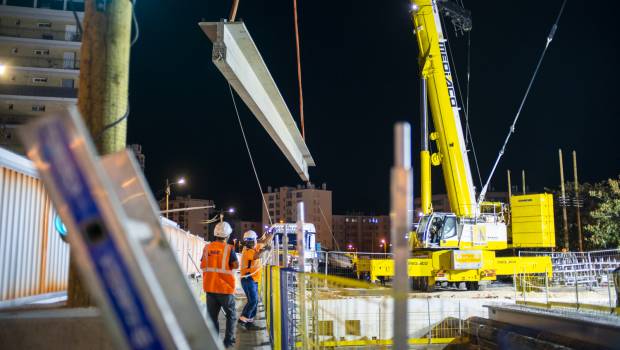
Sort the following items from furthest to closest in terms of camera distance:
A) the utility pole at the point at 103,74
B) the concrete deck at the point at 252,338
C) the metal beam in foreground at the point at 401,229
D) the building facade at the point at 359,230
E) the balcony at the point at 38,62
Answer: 1. the building facade at the point at 359,230
2. the balcony at the point at 38,62
3. the concrete deck at the point at 252,338
4. the utility pole at the point at 103,74
5. the metal beam in foreground at the point at 401,229

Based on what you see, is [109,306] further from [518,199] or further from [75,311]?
[518,199]

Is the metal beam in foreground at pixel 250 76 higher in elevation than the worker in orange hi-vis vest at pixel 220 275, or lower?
higher

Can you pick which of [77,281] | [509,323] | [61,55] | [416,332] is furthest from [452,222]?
[61,55]

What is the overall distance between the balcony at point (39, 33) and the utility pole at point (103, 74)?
1918 inches

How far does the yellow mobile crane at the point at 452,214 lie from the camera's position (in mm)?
18609

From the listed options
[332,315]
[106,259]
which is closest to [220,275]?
[332,315]

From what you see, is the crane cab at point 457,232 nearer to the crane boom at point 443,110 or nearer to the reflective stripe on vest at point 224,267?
the crane boom at point 443,110

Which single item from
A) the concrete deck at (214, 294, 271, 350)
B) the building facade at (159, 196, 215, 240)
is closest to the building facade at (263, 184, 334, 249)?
the building facade at (159, 196, 215, 240)

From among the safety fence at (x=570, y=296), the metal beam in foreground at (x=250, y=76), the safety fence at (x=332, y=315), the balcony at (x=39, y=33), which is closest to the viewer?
the metal beam in foreground at (x=250, y=76)

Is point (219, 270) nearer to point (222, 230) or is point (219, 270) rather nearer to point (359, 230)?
point (222, 230)

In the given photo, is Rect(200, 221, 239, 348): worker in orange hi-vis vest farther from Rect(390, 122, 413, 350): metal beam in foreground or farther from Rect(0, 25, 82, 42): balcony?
Rect(0, 25, 82, 42): balcony

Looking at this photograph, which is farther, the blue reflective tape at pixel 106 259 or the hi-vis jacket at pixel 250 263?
the hi-vis jacket at pixel 250 263

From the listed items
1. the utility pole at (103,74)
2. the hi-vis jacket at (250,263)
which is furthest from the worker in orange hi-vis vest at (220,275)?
the utility pole at (103,74)

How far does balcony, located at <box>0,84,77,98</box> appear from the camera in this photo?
4272 centimetres
